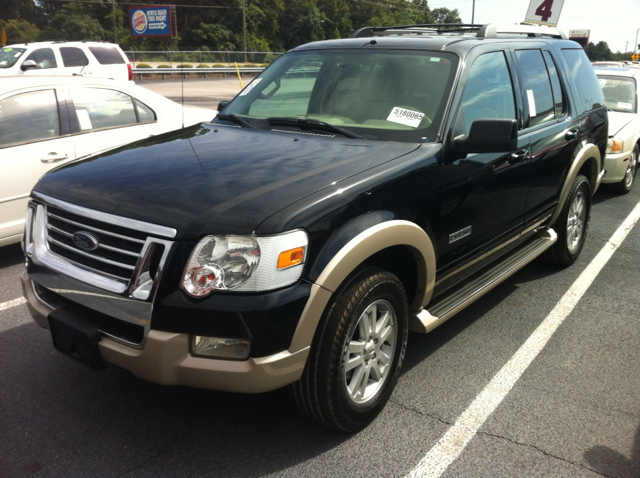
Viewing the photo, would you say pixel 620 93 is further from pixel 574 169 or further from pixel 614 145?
pixel 574 169

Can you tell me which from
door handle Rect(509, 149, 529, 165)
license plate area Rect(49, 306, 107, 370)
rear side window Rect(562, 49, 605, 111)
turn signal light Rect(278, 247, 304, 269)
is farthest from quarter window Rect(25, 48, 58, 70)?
turn signal light Rect(278, 247, 304, 269)

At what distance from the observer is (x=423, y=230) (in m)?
3.26

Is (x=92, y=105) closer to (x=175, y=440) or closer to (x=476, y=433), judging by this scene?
(x=175, y=440)

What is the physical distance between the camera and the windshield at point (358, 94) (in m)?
3.63

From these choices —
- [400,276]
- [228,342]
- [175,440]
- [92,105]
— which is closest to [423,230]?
[400,276]

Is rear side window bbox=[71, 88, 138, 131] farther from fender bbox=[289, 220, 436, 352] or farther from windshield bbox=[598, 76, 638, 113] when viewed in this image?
windshield bbox=[598, 76, 638, 113]

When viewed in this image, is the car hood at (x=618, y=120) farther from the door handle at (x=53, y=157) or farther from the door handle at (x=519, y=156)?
Answer: the door handle at (x=53, y=157)

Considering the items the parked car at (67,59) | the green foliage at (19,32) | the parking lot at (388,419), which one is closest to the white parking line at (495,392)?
the parking lot at (388,419)

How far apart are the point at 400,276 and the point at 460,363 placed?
2.72 feet

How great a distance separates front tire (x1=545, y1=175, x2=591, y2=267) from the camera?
525 centimetres

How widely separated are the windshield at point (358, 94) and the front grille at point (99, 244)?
4.69 feet

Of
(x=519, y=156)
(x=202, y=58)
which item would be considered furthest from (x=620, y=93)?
(x=202, y=58)

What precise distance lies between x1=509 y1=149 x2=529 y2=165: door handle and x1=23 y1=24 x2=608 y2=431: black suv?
0.10 ft

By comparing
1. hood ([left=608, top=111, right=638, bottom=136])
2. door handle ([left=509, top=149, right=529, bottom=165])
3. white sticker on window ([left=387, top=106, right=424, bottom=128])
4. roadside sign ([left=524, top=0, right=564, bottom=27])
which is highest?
roadside sign ([left=524, top=0, right=564, bottom=27])
